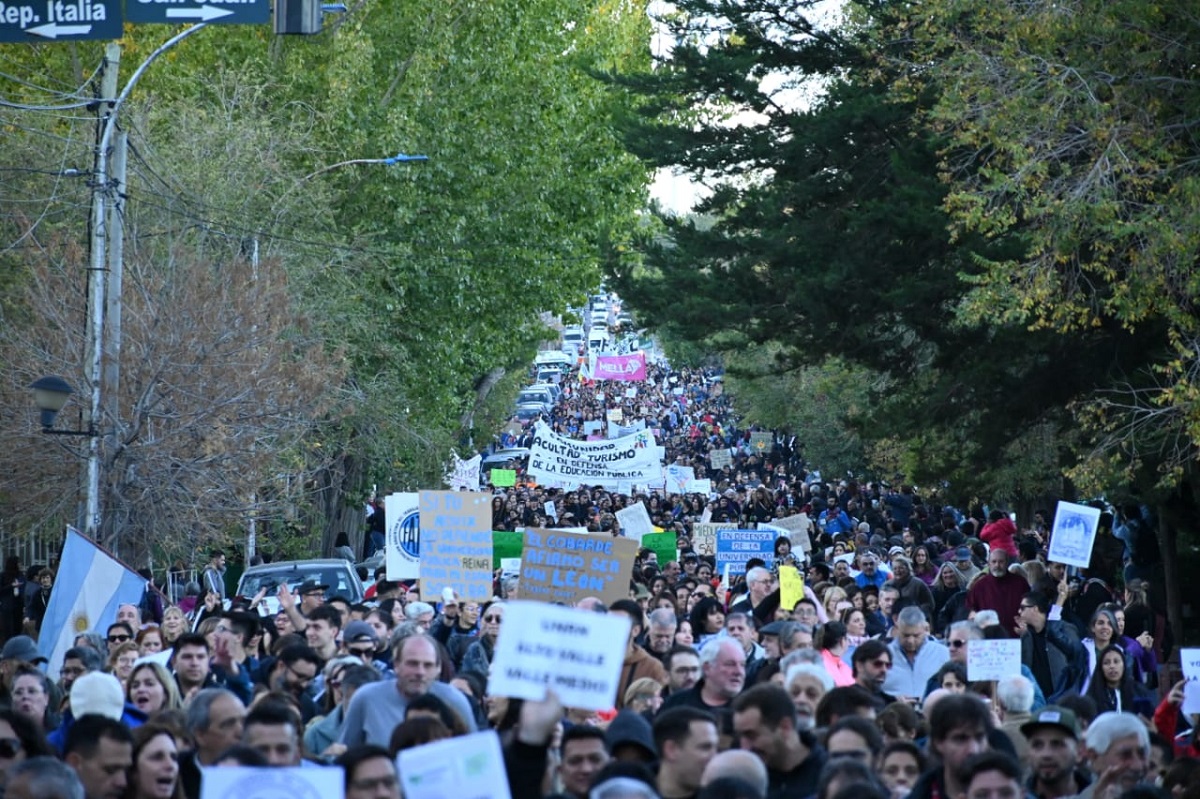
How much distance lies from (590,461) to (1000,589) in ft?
73.2

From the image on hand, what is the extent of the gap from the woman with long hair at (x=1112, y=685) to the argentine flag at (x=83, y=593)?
811 cm

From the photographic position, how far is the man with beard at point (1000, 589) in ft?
55.7

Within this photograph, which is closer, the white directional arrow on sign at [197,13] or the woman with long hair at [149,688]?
the woman with long hair at [149,688]

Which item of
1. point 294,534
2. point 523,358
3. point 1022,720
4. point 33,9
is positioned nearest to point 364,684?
point 1022,720

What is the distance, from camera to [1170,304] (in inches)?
733

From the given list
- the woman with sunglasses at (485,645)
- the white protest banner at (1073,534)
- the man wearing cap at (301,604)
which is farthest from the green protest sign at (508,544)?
the woman with sunglasses at (485,645)

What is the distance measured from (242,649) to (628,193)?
1182 inches

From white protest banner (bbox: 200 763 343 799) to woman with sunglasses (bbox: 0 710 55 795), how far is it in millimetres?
2222

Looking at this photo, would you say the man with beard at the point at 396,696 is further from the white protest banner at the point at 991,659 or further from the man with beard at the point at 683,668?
the white protest banner at the point at 991,659

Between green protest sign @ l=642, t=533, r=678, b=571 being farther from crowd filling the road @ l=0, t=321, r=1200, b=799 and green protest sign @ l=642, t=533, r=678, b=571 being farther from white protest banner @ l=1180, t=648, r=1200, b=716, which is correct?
white protest banner @ l=1180, t=648, r=1200, b=716

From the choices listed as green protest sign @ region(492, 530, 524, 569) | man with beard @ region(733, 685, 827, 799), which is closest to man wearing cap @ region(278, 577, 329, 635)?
man with beard @ region(733, 685, 827, 799)

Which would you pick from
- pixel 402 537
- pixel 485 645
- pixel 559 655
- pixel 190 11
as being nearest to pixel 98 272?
pixel 402 537

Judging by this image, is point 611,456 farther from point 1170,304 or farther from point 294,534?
point 1170,304

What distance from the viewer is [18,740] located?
8.57m
